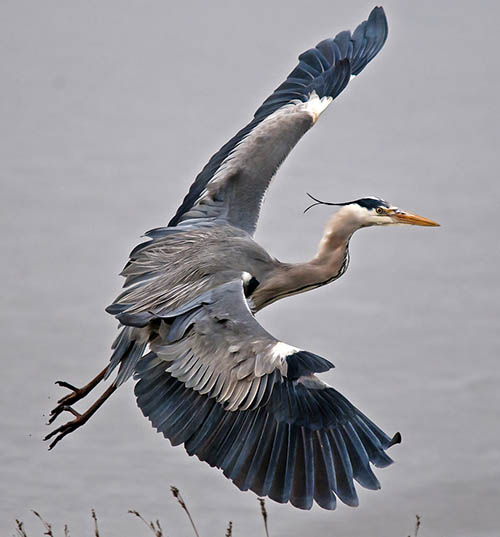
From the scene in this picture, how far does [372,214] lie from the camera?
20.8ft

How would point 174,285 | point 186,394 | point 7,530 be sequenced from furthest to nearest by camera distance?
1. point 7,530
2. point 174,285
3. point 186,394

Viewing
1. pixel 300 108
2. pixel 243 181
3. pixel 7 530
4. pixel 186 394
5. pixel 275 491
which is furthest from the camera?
pixel 300 108

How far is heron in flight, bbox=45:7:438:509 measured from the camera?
4.47 meters

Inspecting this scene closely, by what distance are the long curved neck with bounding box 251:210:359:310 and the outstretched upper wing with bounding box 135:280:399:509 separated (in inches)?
45.4

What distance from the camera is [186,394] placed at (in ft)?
15.9

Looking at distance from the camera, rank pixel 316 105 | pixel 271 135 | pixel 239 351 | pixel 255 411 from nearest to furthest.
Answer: pixel 255 411
pixel 239 351
pixel 271 135
pixel 316 105

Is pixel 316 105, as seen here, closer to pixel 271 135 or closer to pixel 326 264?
pixel 271 135

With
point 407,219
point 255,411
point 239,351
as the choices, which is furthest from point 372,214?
point 255,411

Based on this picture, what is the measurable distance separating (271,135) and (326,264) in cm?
82

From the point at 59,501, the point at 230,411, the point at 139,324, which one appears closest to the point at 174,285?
the point at 139,324

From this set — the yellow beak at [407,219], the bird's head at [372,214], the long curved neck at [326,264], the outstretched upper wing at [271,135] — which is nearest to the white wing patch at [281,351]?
the long curved neck at [326,264]

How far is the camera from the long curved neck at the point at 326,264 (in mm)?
6188

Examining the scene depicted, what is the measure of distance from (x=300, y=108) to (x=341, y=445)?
298 centimetres

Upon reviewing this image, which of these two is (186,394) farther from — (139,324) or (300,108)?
(300,108)
